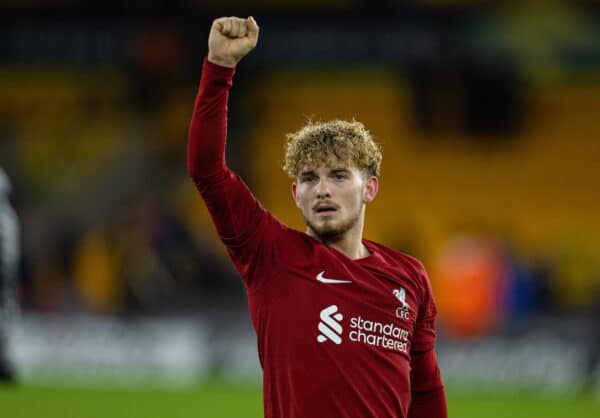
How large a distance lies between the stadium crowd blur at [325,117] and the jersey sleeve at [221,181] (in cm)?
1104

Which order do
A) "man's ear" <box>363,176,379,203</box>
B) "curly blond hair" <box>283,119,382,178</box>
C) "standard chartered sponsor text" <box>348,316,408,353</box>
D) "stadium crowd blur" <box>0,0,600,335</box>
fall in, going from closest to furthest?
1. "standard chartered sponsor text" <box>348,316,408,353</box>
2. "curly blond hair" <box>283,119,382,178</box>
3. "man's ear" <box>363,176,379,203</box>
4. "stadium crowd blur" <box>0,0,600,335</box>

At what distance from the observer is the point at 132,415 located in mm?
9438

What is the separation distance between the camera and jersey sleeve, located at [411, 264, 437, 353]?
14.0 feet

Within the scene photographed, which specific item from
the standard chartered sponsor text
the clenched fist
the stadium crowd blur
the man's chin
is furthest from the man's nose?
the stadium crowd blur

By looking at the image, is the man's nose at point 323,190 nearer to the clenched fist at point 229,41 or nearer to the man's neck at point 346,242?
the man's neck at point 346,242

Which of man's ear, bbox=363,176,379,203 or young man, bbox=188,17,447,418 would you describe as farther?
man's ear, bbox=363,176,379,203

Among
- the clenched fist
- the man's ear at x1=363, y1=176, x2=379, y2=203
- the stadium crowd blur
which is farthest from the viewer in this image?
the stadium crowd blur

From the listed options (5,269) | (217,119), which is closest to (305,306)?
(217,119)

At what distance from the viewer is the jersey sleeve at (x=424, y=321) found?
14.0ft

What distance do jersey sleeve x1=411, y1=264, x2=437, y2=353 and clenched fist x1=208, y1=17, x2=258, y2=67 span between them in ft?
3.56

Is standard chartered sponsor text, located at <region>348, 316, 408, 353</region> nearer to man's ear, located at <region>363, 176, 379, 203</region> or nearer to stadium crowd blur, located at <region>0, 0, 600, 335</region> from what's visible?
man's ear, located at <region>363, 176, 379, 203</region>

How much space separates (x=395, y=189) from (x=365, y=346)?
15176 mm

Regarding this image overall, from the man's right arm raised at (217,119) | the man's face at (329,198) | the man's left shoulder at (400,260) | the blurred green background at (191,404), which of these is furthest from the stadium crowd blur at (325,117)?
the man's right arm raised at (217,119)

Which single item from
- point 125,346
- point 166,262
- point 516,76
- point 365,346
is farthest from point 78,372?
point 365,346
